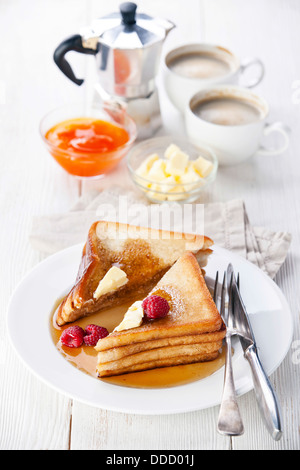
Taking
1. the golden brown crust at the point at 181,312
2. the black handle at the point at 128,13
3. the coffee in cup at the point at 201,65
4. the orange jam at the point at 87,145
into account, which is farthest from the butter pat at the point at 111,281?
the coffee in cup at the point at 201,65

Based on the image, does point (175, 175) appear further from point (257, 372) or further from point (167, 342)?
point (257, 372)

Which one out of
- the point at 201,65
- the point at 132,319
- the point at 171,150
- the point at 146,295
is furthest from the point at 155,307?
the point at 201,65

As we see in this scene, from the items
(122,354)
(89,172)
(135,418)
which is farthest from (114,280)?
(89,172)

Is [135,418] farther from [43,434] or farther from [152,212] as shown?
[152,212]

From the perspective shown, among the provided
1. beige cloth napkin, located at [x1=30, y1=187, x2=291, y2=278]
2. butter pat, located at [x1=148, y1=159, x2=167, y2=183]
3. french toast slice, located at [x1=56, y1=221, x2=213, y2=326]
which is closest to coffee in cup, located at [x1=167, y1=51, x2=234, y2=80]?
butter pat, located at [x1=148, y1=159, x2=167, y2=183]

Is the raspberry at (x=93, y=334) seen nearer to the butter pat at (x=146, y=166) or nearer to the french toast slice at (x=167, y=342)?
the french toast slice at (x=167, y=342)

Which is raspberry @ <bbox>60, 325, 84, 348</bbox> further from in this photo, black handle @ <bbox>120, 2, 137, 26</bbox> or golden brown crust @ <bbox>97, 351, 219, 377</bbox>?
black handle @ <bbox>120, 2, 137, 26</bbox>
